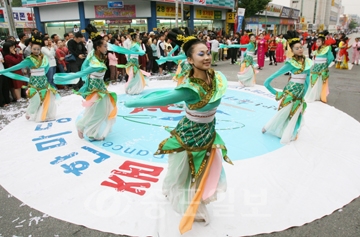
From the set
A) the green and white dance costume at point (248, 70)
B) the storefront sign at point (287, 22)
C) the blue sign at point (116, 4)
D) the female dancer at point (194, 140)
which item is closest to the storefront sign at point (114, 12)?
the blue sign at point (116, 4)

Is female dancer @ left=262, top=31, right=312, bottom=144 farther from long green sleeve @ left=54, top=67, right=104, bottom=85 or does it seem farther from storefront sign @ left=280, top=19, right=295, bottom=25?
storefront sign @ left=280, top=19, right=295, bottom=25

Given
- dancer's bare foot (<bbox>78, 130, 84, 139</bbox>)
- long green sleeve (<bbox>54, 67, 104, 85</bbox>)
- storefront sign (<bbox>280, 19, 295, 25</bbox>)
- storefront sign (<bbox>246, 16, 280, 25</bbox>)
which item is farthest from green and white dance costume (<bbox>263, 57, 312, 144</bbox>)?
storefront sign (<bbox>280, 19, 295, 25</bbox>)

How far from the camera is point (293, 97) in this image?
4.32 m

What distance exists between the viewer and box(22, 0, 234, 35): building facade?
18.1 metres

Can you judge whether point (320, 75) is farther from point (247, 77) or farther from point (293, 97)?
point (293, 97)

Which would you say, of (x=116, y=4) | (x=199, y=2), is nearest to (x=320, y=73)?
(x=116, y=4)

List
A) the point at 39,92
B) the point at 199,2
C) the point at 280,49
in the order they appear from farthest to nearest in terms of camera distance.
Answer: the point at 199,2 → the point at 280,49 → the point at 39,92

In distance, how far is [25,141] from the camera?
4.61 meters

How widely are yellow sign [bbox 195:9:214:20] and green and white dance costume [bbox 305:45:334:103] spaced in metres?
17.0

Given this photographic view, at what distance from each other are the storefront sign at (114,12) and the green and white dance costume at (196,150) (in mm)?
17484

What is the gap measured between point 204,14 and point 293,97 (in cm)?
2078

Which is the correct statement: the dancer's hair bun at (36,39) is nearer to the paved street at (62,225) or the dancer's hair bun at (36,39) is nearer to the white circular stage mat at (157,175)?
the white circular stage mat at (157,175)

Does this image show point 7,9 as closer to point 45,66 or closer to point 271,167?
point 45,66

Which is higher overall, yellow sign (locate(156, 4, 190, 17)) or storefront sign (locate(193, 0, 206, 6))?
storefront sign (locate(193, 0, 206, 6))
